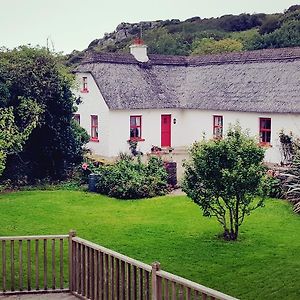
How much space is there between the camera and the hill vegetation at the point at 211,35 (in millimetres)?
53688

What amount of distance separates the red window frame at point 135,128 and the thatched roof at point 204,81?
61 centimetres

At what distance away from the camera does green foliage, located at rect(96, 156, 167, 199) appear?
836 inches

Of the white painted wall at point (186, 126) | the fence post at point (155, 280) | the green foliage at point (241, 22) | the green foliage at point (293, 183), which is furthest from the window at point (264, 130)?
the green foliage at point (241, 22)

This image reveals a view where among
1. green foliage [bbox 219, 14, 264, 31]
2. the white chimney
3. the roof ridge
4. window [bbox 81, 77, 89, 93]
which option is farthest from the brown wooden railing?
green foliage [bbox 219, 14, 264, 31]

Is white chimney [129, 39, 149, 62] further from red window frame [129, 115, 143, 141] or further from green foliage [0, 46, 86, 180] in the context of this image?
green foliage [0, 46, 86, 180]

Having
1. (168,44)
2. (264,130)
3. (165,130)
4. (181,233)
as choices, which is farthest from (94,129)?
(168,44)

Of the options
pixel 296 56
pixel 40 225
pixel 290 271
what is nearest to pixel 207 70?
pixel 296 56

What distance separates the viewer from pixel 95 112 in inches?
1217

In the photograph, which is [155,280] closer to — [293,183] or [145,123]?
[293,183]

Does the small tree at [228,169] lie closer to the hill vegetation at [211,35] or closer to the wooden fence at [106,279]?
the wooden fence at [106,279]

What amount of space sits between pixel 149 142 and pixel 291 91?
7168 millimetres

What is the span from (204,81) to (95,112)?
5519mm

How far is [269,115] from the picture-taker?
91.1 ft

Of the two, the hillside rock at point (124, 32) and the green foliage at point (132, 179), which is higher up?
the hillside rock at point (124, 32)
